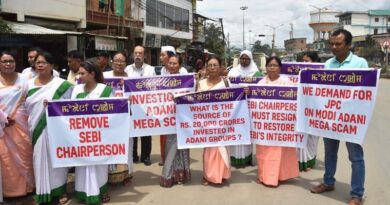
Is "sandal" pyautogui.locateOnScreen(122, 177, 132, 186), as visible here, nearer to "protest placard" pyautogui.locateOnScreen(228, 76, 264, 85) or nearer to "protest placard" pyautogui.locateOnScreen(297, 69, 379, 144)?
"protest placard" pyautogui.locateOnScreen(297, 69, 379, 144)

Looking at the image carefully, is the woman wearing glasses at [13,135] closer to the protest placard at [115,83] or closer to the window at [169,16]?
the protest placard at [115,83]

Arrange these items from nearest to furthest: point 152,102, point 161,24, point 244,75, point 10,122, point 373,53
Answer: point 10,122, point 152,102, point 244,75, point 161,24, point 373,53

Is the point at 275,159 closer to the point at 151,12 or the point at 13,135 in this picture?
the point at 13,135

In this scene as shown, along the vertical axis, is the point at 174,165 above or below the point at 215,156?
below

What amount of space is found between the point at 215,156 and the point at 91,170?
1547 mm

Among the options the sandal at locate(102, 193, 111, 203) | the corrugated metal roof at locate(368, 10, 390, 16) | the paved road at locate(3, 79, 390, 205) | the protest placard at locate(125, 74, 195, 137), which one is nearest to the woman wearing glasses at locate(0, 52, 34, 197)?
the paved road at locate(3, 79, 390, 205)

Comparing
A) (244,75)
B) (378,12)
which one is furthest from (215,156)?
(378,12)

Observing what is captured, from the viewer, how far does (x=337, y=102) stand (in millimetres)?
4613

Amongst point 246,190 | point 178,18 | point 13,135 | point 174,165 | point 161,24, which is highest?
point 178,18

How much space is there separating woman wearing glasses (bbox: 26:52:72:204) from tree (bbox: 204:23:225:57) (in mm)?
49837

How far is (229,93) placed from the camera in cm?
527

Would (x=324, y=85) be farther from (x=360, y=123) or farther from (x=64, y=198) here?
(x=64, y=198)

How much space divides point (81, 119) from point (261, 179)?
7.63 feet

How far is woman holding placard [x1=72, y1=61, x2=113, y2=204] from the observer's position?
4.58m
